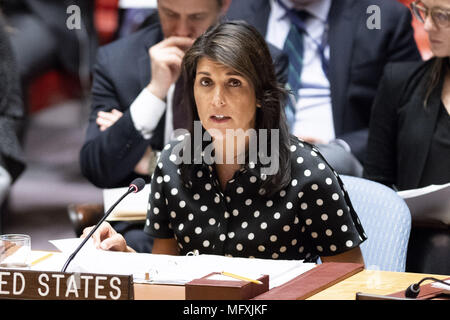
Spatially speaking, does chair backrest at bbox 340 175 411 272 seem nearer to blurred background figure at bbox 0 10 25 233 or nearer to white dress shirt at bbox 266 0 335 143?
white dress shirt at bbox 266 0 335 143

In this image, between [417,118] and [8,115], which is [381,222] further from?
[8,115]

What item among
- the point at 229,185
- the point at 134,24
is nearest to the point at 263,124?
the point at 229,185

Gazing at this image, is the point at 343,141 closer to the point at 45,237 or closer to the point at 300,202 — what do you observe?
the point at 300,202

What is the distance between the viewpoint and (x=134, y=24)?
3754mm

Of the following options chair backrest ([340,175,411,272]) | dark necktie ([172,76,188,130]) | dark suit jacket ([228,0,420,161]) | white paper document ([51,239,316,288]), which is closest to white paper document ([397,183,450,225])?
chair backrest ([340,175,411,272])

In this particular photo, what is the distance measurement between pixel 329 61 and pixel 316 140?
1.14ft

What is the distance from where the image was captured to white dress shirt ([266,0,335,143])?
360 cm

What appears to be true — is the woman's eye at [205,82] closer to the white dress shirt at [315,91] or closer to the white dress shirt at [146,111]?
the white dress shirt at [146,111]

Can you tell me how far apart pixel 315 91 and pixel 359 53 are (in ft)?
0.80

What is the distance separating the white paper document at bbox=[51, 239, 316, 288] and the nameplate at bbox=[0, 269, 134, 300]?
0.22m

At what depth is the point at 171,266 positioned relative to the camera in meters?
2.26

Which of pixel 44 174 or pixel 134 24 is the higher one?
pixel 134 24

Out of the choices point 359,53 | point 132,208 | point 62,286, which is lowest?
point 132,208

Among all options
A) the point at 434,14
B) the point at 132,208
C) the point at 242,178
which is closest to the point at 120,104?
the point at 132,208
